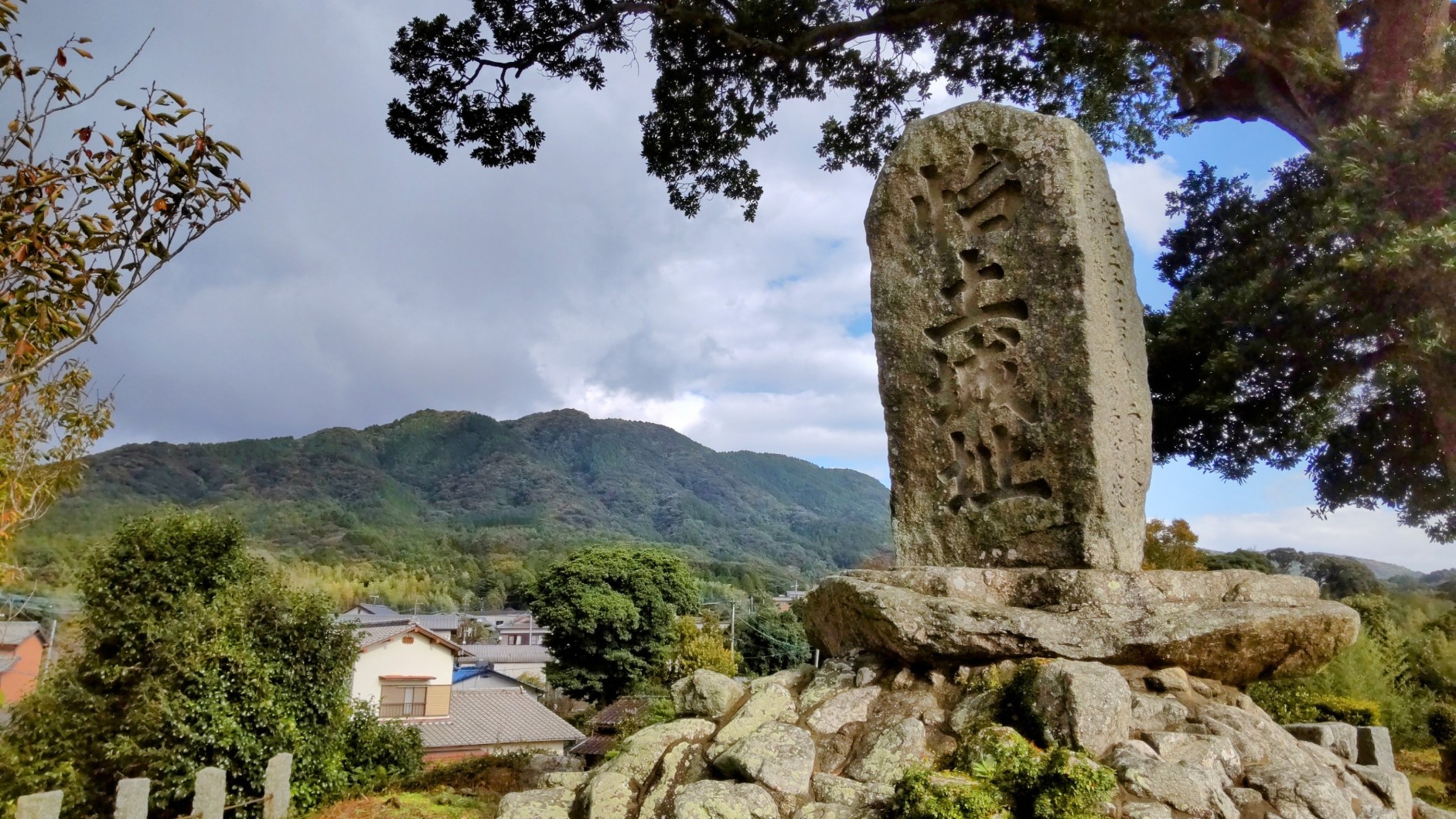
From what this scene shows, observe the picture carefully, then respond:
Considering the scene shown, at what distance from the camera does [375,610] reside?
153 ft

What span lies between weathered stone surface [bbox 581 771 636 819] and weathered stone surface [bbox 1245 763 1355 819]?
2681 mm

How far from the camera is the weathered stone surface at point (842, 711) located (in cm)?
445

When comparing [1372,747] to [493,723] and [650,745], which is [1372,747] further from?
[493,723]

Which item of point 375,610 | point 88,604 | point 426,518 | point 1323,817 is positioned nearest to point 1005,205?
point 1323,817

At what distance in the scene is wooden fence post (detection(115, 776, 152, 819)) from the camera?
8602mm

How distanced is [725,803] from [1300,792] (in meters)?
2.38

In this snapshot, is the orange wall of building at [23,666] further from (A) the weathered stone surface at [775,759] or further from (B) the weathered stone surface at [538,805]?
(A) the weathered stone surface at [775,759]

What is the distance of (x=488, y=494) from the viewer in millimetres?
108375

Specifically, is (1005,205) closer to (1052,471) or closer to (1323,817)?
(1052,471)

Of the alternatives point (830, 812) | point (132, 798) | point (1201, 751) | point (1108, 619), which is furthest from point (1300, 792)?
point (132, 798)

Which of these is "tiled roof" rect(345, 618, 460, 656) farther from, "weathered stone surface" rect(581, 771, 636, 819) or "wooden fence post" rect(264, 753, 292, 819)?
"weathered stone surface" rect(581, 771, 636, 819)

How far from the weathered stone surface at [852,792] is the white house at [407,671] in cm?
2327

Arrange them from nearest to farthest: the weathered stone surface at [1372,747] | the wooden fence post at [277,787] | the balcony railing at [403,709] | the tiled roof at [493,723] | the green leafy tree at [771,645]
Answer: the weathered stone surface at [1372,747], the wooden fence post at [277,787], the tiled roof at [493,723], the balcony railing at [403,709], the green leafy tree at [771,645]

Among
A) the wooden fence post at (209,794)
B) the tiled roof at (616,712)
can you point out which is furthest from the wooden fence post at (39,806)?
the tiled roof at (616,712)
